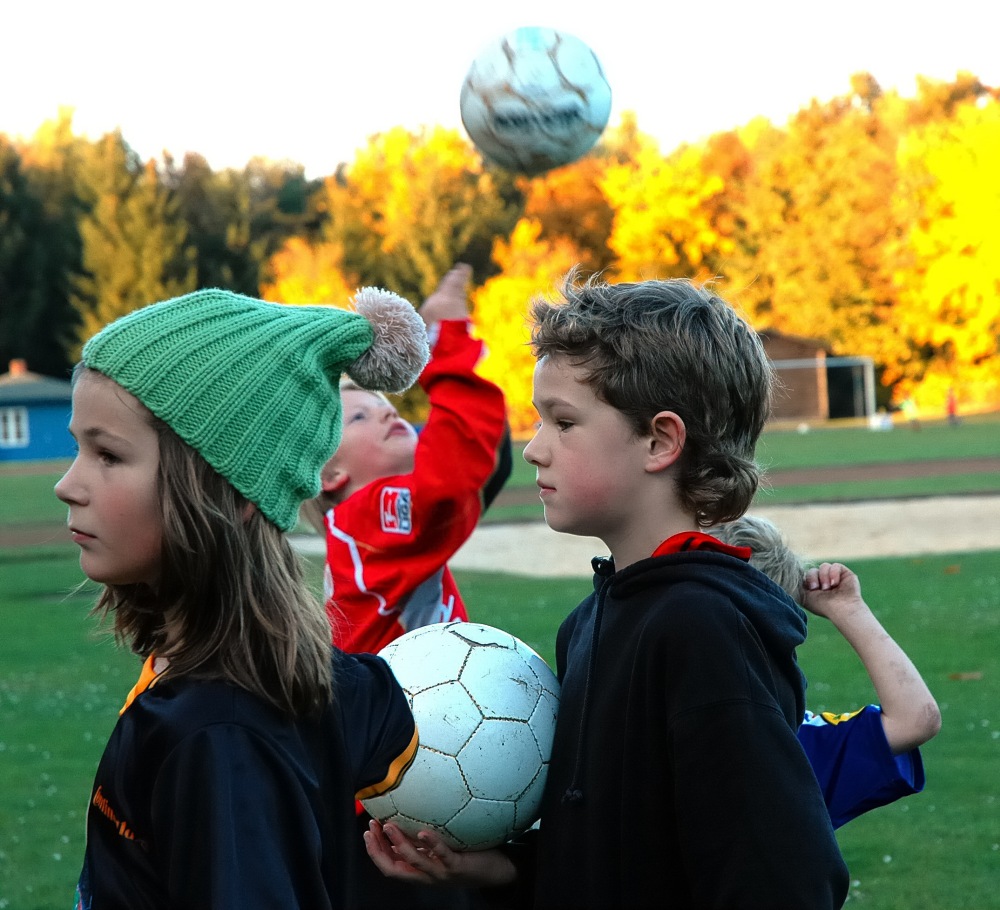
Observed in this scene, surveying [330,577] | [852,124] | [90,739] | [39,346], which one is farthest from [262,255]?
[330,577]

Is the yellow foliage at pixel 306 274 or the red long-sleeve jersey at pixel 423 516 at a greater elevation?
the red long-sleeve jersey at pixel 423 516

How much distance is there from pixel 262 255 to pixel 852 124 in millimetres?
31719

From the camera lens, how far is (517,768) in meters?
2.30

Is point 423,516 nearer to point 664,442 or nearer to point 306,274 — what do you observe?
point 664,442

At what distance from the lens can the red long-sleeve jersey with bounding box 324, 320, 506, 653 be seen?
137 inches

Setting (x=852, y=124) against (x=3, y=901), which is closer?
(x=3, y=901)

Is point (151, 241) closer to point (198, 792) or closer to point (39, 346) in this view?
point (39, 346)

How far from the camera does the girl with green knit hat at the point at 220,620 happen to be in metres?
1.72

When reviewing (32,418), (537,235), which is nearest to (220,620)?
(32,418)

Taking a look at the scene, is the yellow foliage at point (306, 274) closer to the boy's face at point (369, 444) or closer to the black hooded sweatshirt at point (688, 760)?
the boy's face at point (369, 444)

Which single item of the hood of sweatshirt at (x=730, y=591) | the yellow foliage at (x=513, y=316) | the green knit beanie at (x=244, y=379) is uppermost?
the green knit beanie at (x=244, y=379)

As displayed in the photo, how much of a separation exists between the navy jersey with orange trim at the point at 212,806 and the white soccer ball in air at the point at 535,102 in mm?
3324

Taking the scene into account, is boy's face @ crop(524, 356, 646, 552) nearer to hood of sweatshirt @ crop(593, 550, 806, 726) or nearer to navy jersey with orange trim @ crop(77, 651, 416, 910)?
hood of sweatshirt @ crop(593, 550, 806, 726)

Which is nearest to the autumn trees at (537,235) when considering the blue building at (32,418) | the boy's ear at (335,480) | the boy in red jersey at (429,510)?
the blue building at (32,418)
